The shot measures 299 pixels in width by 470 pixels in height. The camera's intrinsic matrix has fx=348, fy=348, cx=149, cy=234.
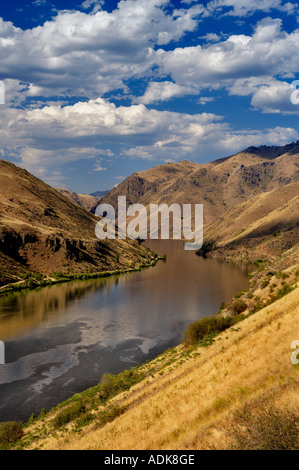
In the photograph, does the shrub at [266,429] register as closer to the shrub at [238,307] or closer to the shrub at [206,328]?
the shrub at [206,328]

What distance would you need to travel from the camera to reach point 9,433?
28.2 metres

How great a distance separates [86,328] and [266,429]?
52.3 meters

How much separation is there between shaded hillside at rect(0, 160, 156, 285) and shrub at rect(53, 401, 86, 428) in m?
65.8

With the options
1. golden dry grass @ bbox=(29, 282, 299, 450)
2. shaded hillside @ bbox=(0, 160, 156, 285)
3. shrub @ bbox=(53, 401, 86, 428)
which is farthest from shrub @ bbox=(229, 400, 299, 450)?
shaded hillside @ bbox=(0, 160, 156, 285)

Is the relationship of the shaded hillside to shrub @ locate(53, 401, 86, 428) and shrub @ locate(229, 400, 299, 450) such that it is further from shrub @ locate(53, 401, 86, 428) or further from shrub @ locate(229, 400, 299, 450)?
shrub @ locate(229, 400, 299, 450)

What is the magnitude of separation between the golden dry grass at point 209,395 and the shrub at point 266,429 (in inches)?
19.7

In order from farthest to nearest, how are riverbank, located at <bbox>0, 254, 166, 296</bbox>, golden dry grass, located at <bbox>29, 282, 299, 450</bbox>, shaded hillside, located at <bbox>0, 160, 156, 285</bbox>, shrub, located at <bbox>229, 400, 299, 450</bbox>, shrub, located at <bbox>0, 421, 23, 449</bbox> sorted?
shaded hillside, located at <bbox>0, 160, 156, 285</bbox>
riverbank, located at <bbox>0, 254, 166, 296</bbox>
shrub, located at <bbox>0, 421, 23, 449</bbox>
golden dry grass, located at <bbox>29, 282, 299, 450</bbox>
shrub, located at <bbox>229, 400, 299, 450</bbox>

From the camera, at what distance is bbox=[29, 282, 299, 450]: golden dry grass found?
15156 millimetres

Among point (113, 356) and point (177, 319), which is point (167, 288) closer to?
point (177, 319)

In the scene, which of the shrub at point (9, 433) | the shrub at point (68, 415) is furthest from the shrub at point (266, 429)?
the shrub at point (9, 433)

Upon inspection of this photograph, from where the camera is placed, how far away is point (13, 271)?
316 ft

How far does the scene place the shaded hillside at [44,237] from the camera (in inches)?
4137

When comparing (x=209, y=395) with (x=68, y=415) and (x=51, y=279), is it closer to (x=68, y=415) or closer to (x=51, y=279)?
(x=68, y=415)
